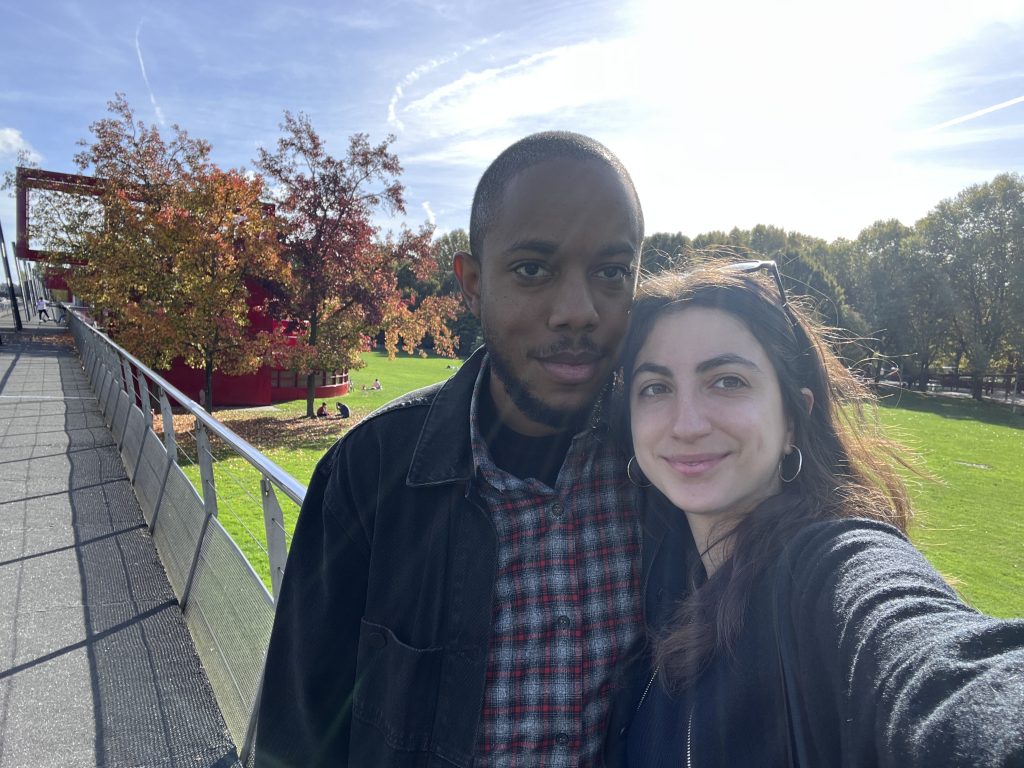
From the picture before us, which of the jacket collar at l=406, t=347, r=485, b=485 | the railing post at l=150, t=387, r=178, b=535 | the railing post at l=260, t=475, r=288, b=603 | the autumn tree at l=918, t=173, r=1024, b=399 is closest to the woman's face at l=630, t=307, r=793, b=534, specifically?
the jacket collar at l=406, t=347, r=485, b=485

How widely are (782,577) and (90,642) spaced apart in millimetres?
4023

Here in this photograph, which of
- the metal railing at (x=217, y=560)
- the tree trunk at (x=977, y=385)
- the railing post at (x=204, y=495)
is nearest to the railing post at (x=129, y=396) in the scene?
the metal railing at (x=217, y=560)

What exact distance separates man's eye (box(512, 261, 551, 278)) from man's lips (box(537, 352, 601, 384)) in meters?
0.19

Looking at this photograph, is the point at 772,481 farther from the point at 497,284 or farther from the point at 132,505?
the point at 132,505

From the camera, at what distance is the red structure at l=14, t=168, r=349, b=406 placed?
19047mm

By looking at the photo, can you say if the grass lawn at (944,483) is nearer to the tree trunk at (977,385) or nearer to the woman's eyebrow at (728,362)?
the woman's eyebrow at (728,362)

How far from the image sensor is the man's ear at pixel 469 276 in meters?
1.84

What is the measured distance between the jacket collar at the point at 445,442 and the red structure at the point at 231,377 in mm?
16992

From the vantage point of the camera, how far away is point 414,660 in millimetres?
1568

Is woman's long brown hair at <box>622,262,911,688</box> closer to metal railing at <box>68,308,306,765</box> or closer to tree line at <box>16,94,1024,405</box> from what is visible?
metal railing at <box>68,308,306,765</box>

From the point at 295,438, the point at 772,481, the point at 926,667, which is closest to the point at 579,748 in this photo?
the point at 772,481

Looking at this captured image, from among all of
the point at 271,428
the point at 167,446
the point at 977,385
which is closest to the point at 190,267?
the point at 271,428

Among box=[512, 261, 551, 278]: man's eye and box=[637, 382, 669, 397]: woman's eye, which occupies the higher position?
box=[512, 261, 551, 278]: man's eye

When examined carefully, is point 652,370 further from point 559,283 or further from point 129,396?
point 129,396
